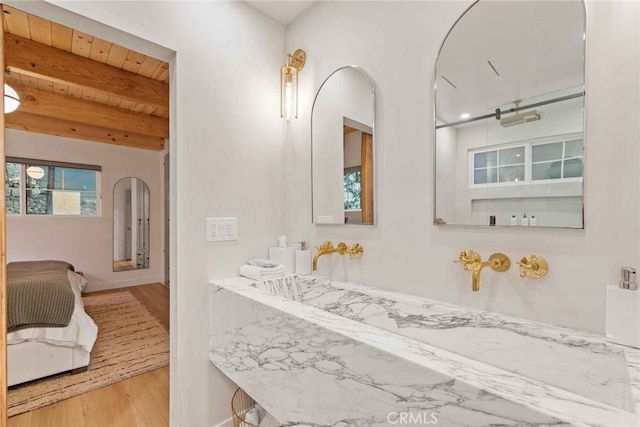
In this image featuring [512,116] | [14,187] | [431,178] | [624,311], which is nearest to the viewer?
[624,311]

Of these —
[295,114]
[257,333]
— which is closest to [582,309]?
[257,333]

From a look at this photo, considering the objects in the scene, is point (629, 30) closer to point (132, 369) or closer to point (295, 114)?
point (295, 114)

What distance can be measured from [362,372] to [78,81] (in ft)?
10.5

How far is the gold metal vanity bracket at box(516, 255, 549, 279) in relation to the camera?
967 mm

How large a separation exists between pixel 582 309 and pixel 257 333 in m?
1.10

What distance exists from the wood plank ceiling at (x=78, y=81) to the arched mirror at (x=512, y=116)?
2.29 m

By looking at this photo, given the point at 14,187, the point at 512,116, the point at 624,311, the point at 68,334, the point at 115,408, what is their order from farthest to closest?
the point at 14,187 → the point at 68,334 → the point at 115,408 → the point at 512,116 → the point at 624,311

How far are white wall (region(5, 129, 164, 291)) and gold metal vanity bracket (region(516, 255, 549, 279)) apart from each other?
5547mm

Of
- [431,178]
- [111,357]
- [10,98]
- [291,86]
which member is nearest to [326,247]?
[431,178]

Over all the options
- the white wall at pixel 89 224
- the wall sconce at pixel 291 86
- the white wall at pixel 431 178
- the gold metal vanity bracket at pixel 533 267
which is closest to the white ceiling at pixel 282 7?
the white wall at pixel 431 178

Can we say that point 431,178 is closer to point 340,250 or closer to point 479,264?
point 479,264

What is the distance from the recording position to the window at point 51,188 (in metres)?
4.07
